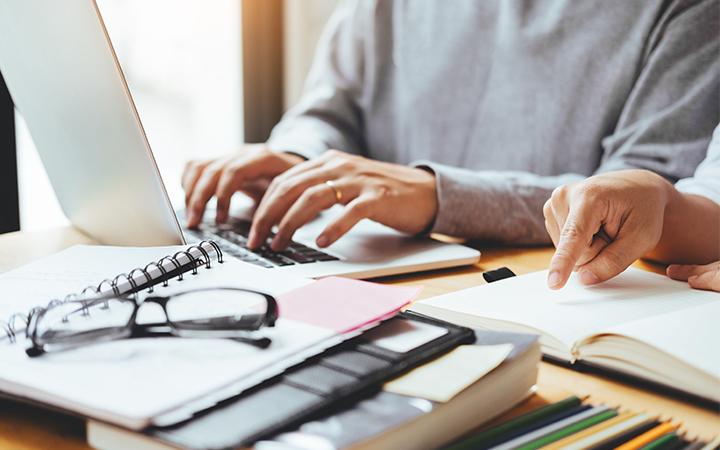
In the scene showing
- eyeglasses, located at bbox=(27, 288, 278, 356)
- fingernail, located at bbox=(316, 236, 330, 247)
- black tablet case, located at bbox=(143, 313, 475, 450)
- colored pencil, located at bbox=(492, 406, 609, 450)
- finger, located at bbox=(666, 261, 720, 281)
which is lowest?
fingernail, located at bbox=(316, 236, 330, 247)

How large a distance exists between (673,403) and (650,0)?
2.77ft

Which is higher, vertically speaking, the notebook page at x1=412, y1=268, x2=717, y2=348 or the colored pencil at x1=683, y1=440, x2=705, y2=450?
the colored pencil at x1=683, y1=440, x2=705, y2=450

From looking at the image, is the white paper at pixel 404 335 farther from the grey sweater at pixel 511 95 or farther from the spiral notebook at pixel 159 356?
the grey sweater at pixel 511 95

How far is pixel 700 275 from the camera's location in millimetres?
676

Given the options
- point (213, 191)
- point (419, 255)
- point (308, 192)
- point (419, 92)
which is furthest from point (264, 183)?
point (419, 92)

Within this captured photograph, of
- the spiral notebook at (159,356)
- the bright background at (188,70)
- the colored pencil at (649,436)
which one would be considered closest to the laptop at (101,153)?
the spiral notebook at (159,356)

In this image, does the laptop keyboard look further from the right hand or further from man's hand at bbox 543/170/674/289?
man's hand at bbox 543/170/674/289

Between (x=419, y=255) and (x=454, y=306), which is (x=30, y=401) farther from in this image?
(x=419, y=255)

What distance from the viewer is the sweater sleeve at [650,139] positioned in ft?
2.98

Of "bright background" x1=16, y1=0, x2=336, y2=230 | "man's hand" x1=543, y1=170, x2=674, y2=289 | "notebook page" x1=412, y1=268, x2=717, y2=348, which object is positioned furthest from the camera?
"bright background" x1=16, y1=0, x2=336, y2=230

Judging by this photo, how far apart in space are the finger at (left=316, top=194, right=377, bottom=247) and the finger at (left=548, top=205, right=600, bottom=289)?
0.24 metres

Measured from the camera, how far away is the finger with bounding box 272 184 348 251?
2.71ft

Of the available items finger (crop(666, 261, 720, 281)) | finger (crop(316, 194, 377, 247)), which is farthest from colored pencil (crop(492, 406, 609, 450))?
finger (crop(316, 194, 377, 247))

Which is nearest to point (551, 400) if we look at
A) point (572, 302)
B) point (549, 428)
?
point (549, 428)
